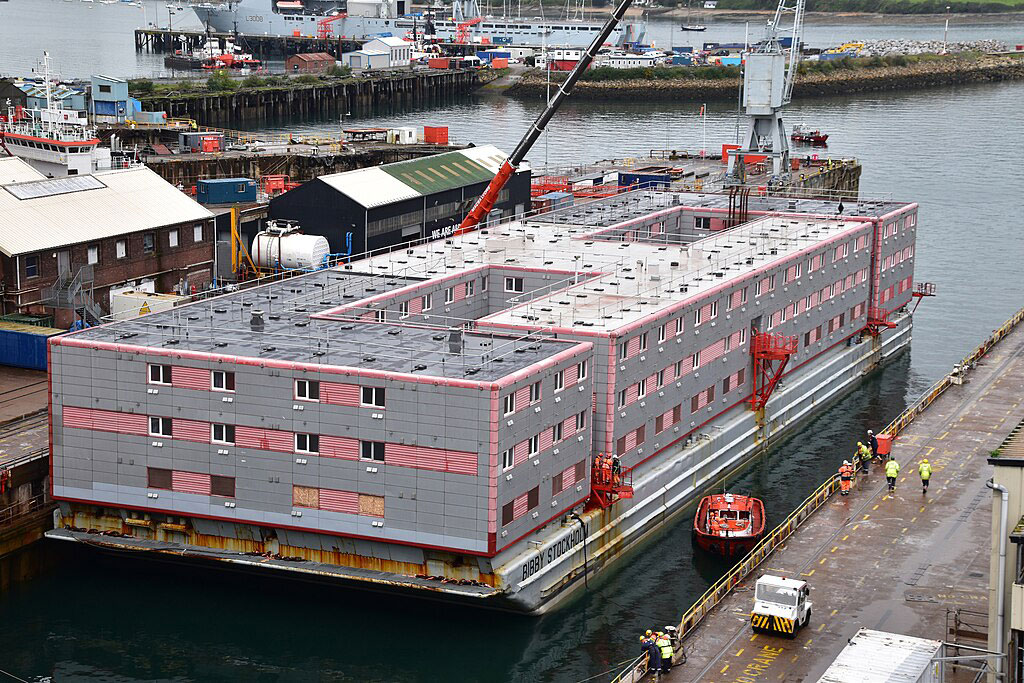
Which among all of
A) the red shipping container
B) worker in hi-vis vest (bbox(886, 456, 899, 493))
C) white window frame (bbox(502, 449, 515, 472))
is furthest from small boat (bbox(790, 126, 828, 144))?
white window frame (bbox(502, 449, 515, 472))

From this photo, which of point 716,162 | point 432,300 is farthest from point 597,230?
point 716,162

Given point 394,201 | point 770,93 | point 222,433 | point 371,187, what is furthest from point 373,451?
point 770,93

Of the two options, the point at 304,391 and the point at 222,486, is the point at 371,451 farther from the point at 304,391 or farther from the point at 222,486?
the point at 222,486

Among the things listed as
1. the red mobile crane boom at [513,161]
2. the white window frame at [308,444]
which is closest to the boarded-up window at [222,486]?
the white window frame at [308,444]

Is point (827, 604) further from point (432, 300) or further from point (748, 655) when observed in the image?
point (432, 300)

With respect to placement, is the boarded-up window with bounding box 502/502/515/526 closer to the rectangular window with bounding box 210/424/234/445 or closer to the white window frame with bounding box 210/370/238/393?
the rectangular window with bounding box 210/424/234/445

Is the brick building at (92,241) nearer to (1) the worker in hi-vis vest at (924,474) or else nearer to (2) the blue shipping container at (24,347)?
(2) the blue shipping container at (24,347)
